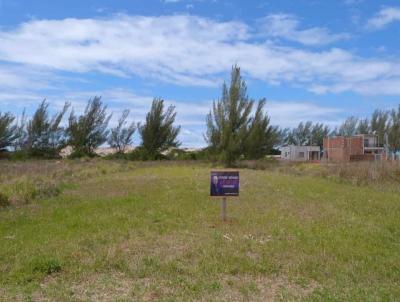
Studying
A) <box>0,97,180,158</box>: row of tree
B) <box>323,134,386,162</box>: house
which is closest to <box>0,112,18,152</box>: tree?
<box>0,97,180,158</box>: row of tree

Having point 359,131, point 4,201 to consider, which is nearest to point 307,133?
point 359,131

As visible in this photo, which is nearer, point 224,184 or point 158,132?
point 224,184

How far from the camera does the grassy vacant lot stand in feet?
21.9

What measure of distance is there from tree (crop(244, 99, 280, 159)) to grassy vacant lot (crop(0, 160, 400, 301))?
3778 centimetres

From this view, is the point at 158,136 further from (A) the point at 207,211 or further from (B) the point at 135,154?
(A) the point at 207,211

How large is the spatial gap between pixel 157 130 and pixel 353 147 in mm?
27659

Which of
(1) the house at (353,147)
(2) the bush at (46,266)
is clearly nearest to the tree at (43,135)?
(1) the house at (353,147)

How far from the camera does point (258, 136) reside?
183 feet

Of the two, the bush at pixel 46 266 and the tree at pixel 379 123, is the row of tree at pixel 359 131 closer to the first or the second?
the tree at pixel 379 123

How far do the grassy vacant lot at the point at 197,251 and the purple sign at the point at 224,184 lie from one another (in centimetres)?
66

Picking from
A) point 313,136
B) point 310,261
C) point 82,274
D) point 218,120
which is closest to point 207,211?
point 310,261

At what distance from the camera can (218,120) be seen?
52375 millimetres

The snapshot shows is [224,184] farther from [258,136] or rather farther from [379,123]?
[379,123]

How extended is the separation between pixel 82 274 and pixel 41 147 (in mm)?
59916
